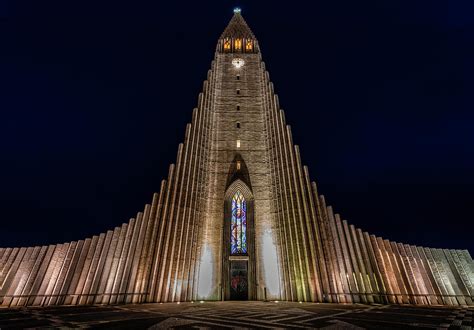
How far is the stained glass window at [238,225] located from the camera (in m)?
17.2

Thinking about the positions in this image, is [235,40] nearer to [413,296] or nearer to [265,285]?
[265,285]

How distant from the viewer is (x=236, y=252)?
1708cm

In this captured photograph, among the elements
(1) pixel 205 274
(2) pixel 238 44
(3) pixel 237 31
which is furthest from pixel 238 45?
(1) pixel 205 274

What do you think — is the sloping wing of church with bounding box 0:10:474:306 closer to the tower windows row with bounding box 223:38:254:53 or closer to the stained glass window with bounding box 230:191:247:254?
the stained glass window with bounding box 230:191:247:254

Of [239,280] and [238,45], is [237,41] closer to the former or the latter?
[238,45]

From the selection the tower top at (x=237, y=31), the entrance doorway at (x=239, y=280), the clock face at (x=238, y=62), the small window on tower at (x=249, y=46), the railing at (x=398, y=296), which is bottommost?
the railing at (x=398, y=296)

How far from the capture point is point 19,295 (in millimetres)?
14883

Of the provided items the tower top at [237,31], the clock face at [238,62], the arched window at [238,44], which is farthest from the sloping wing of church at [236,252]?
the tower top at [237,31]

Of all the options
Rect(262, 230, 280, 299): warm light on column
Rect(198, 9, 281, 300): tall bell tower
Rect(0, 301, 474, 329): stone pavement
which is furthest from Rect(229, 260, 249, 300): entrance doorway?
Rect(0, 301, 474, 329): stone pavement

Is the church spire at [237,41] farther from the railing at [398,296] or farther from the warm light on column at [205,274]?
the railing at [398,296]

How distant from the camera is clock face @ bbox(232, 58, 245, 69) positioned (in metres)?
23.0

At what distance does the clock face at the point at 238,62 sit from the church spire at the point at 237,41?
131 centimetres

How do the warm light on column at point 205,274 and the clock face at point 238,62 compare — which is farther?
the clock face at point 238,62

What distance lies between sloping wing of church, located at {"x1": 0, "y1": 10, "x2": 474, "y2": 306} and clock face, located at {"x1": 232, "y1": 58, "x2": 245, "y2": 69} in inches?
247
